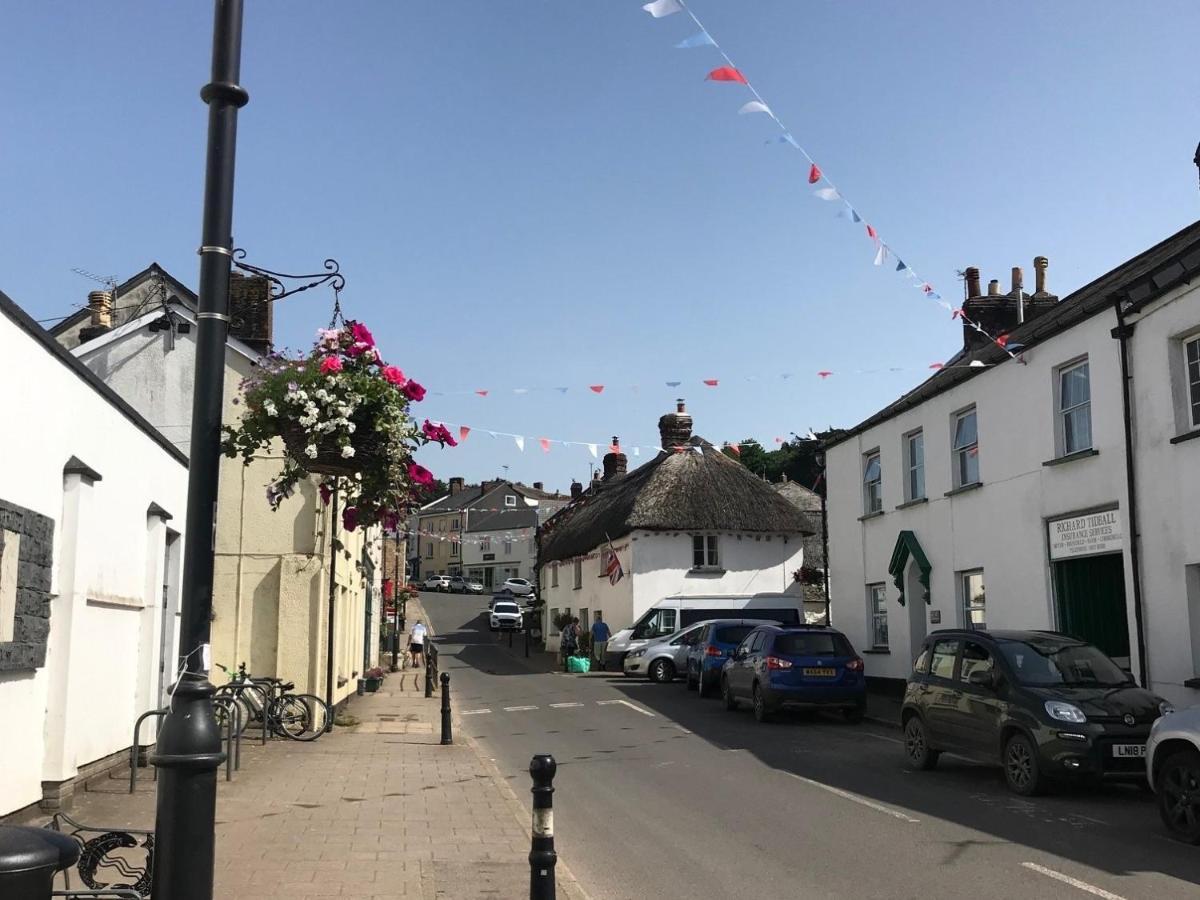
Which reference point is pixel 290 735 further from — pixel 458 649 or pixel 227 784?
pixel 458 649

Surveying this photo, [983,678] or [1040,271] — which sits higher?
[1040,271]

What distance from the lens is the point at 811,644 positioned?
1962 centimetres

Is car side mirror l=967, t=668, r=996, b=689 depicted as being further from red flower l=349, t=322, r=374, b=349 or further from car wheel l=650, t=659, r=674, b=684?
car wheel l=650, t=659, r=674, b=684

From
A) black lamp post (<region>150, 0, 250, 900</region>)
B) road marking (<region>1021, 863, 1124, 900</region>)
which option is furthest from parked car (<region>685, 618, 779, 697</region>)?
black lamp post (<region>150, 0, 250, 900</region>)

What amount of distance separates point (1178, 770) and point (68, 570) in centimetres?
937

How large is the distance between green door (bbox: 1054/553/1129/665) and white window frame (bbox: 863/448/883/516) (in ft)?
23.8

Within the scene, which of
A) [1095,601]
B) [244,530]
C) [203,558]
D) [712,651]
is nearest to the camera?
[203,558]

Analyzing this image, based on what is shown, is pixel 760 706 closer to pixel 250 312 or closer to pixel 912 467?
pixel 912 467

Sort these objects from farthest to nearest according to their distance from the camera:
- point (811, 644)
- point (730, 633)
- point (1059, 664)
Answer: point (730, 633)
point (811, 644)
point (1059, 664)

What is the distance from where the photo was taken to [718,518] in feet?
122

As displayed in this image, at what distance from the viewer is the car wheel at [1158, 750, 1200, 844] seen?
8.86m

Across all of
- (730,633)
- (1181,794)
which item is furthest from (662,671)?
(1181,794)

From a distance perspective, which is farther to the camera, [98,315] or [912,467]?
[98,315]

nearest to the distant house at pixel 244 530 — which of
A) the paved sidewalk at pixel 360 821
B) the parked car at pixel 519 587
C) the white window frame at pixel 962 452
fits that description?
the paved sidewalk at pixel 360 821
